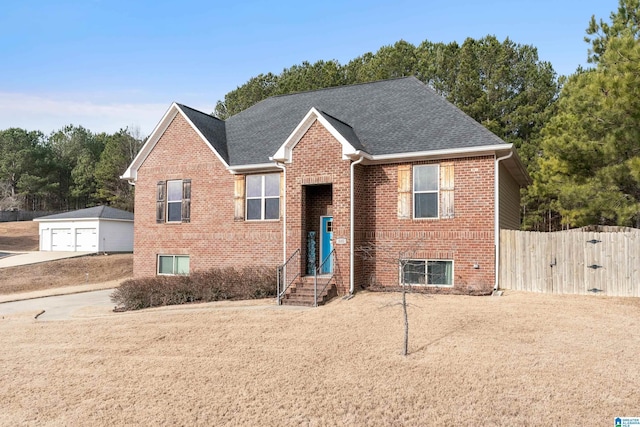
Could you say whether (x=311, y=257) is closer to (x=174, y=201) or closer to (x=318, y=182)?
(x=318, y=182)

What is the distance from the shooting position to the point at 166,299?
1520 centimetres

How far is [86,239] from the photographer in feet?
114

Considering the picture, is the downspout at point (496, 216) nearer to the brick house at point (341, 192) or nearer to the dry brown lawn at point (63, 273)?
the brick house at point (341, 192)

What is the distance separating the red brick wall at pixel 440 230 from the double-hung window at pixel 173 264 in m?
7.76

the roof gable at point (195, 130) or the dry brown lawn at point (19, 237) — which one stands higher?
the roof gable at point (195, 130)

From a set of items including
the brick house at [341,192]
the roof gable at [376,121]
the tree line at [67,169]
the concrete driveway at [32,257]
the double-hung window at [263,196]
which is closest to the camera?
the brick house at [341,192]

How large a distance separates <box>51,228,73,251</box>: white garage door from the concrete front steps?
27.8m

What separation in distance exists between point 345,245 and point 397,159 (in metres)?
3.23

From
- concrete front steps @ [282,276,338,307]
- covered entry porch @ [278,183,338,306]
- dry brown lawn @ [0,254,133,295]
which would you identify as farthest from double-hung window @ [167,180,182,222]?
dry brown lawn @ [0,254,133,295]

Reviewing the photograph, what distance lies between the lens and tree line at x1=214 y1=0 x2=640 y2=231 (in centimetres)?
1456

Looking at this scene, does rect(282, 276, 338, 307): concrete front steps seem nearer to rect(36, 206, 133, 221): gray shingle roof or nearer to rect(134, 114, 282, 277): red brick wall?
rect(134, 114, 282, 277): red brick wall

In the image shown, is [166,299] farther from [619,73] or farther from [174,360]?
[619,73]

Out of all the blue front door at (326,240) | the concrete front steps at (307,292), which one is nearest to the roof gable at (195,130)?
the blue front door at (326,240)

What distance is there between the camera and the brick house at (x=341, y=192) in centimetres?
1417
